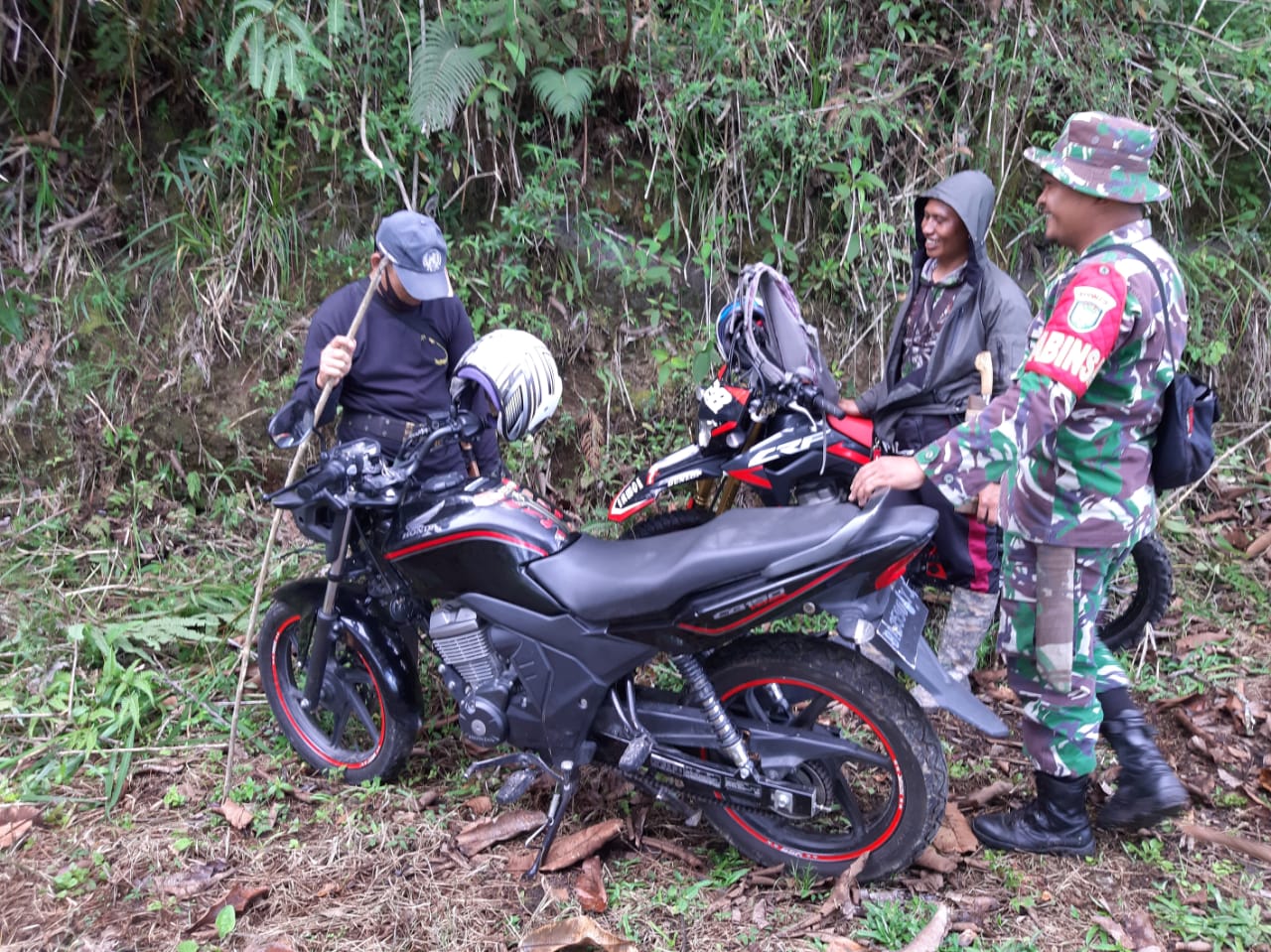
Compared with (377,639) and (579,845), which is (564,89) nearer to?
(377,639)

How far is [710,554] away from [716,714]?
52 cm

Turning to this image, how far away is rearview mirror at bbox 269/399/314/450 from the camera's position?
325 centimetres

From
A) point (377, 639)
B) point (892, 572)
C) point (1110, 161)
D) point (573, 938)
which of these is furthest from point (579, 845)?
point (1110, 161)

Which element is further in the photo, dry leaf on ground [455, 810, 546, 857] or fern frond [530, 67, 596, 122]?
fern frond [530, 67, 596, 122]

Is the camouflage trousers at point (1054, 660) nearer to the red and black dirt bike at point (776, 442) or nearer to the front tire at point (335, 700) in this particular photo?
the red and black dirt bike at point (776, 442)

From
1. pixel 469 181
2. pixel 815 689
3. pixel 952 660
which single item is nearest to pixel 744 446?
pixel 952 660

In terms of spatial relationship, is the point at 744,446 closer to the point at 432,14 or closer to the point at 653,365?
the point at 653,365

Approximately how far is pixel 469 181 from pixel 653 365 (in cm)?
150

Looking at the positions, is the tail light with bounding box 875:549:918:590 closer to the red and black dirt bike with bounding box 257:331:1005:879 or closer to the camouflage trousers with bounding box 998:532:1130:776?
the red and black dirt bike with bounding box 257:331:1005:879

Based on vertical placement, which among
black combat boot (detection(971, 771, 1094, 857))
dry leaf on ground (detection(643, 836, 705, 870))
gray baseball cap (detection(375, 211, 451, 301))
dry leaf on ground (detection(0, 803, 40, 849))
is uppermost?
gray baseball cap (detection(375, 211, 451, 301))

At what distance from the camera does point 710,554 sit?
277 cm

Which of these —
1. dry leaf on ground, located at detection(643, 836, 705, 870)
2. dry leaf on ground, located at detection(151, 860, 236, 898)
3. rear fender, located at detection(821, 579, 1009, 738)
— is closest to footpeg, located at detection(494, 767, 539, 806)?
dry leaf on ground, located at detection(643, 836, 705, 870)

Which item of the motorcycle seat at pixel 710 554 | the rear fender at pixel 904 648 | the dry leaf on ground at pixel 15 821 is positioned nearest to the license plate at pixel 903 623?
the rear fender at pixel 904 648

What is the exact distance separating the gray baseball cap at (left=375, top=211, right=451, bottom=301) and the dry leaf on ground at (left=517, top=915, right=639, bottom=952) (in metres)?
2.08
